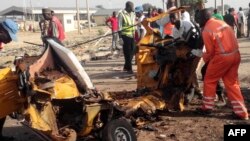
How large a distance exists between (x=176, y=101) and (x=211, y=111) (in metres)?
0.62

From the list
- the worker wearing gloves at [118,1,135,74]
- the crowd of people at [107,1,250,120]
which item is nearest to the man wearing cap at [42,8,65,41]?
the worker wearing gloves at [118,1,135,74]

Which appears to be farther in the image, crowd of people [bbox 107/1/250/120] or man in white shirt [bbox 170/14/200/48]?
man in white shirt [bbox 170/14/200/48]

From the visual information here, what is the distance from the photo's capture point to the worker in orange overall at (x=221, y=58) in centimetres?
649

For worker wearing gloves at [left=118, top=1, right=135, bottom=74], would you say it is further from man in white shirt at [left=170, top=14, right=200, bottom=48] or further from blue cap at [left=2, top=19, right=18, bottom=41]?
blue cap at [left=2, top=19, right=18, bottom=41]

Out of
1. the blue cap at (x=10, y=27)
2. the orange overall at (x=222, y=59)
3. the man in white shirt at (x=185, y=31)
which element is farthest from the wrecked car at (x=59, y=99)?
the man in white shirt at (x=185, y=31)

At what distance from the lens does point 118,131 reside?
5.39 meters

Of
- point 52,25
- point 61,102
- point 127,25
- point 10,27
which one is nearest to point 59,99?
point 61,102

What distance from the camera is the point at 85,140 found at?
6016mm

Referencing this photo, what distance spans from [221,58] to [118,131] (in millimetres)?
2180

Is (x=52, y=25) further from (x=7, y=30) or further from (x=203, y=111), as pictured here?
(x=203, y=111)

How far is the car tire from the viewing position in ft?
17.3

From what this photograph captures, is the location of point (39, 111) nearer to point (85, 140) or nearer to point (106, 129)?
point (106, 129)

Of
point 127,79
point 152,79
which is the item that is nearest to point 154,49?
point 152,79

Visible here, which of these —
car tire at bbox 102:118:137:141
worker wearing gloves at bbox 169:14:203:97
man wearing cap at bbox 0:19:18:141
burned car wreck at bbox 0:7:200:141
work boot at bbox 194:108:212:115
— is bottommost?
work boot at bbox 194:108:212:115
